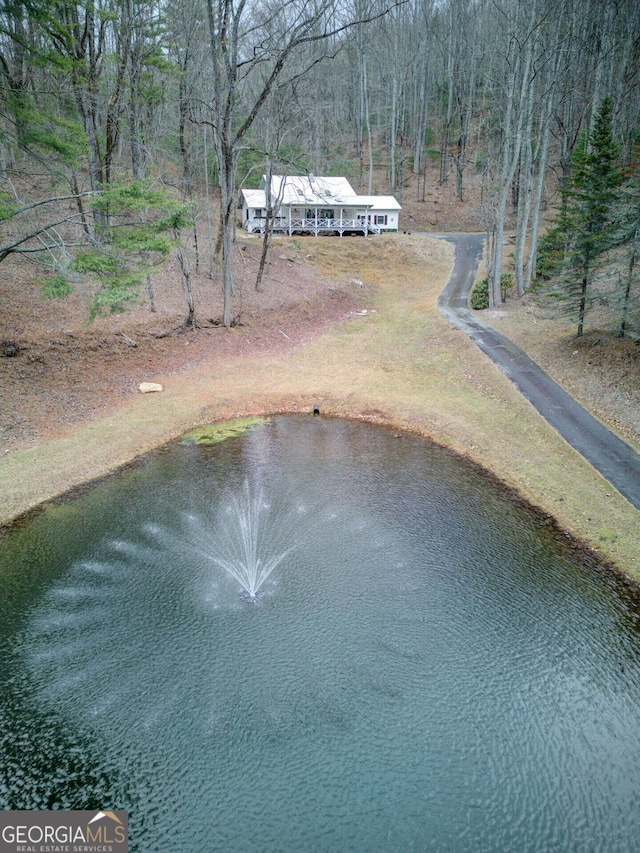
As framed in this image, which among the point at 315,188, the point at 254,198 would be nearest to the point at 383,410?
the point at 315,188

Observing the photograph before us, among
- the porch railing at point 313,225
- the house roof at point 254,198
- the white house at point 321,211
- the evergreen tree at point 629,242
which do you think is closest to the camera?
the evergreen tree at point 629,242

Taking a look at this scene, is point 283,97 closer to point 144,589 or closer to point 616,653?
point 144,589

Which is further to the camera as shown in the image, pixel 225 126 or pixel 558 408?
pixel 225 126

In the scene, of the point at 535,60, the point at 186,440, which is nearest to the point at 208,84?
the point at 535,60

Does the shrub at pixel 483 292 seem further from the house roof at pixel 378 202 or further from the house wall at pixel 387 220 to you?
the house wall at pixel 387 220

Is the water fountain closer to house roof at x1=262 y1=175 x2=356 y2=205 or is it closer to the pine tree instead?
the pine tree

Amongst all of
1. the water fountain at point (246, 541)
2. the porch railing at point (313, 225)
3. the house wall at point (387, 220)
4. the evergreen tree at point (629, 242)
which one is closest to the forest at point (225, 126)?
the evergreen tree at point (629, 242)

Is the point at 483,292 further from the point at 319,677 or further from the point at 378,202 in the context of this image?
the point at 319,677
